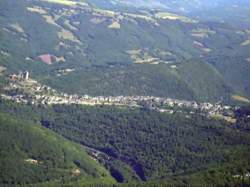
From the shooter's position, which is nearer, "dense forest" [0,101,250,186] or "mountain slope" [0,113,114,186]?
"mountain slope" [0,113,114,186]

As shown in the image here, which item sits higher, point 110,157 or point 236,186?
point 236,186

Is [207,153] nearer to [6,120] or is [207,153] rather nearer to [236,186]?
[236,186]

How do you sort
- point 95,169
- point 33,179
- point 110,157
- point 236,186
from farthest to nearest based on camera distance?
point 110,157 → point 95,169 → point 33,179 → point 236,186

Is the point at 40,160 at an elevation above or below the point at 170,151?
below

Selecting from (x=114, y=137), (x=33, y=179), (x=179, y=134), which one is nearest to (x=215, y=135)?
(x=179, y=134)

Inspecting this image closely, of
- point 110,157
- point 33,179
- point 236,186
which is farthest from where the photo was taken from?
point 110,157

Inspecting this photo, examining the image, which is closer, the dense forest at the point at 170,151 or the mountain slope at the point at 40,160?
the mountain slope at the point at 40,160

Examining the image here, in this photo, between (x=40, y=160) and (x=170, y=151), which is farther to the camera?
(x=170, y=151)

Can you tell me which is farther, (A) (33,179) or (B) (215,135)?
(B) (215,135)
